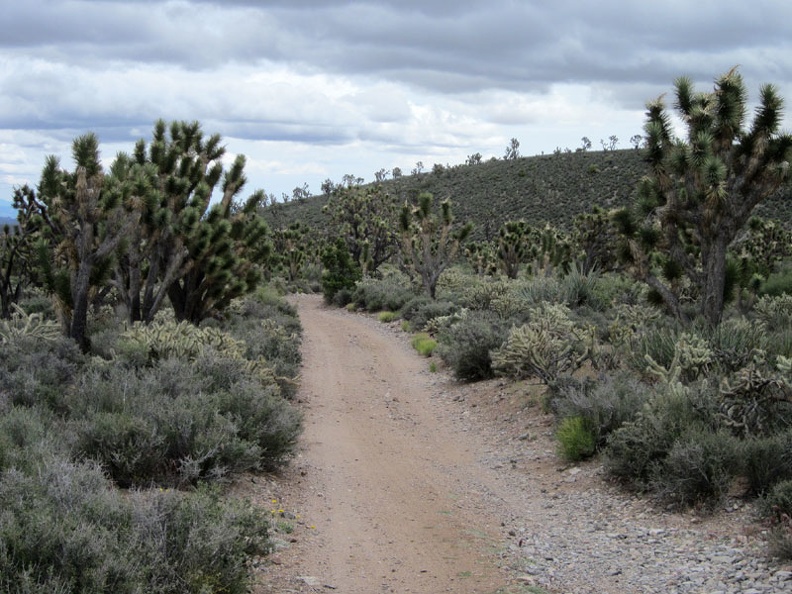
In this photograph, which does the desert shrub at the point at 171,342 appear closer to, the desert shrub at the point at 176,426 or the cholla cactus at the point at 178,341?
the cholla cactus at the point at 178,341

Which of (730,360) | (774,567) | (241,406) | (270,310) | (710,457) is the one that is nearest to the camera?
(774,567)

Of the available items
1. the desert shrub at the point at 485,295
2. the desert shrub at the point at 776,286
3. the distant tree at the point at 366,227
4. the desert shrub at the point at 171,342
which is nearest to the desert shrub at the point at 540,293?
the desert shrub at the point at 485,295

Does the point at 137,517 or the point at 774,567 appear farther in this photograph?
the point at 774,567

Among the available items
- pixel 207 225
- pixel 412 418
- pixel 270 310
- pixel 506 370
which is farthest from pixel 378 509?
pixel 270 310

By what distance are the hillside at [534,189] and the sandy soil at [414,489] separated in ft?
161

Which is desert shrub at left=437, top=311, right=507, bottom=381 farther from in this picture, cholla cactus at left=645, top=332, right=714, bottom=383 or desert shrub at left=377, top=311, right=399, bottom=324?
desert shrub at left=377, top=311, right=399, bottom=324

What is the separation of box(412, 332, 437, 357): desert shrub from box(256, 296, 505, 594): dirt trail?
2976 millimetres

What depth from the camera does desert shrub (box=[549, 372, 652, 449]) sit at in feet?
30.3

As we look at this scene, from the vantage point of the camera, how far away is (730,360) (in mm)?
10250

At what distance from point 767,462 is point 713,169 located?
6.38m

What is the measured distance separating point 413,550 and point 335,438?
4.33 meters

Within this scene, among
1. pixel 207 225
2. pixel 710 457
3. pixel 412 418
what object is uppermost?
pixel 207 225

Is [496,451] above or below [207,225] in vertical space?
A: below

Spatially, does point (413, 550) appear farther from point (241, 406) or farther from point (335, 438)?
point (335, 438)
